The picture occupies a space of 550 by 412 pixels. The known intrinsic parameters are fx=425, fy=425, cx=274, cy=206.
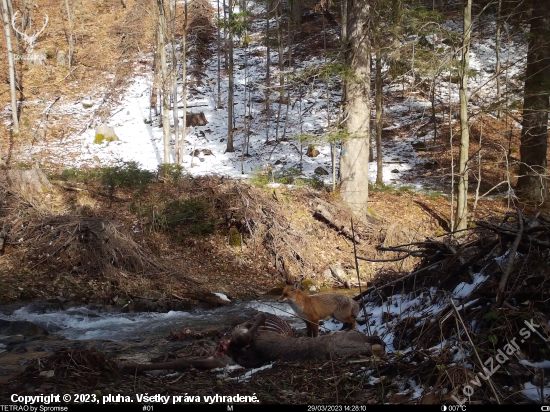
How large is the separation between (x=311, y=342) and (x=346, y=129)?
9.54 metres

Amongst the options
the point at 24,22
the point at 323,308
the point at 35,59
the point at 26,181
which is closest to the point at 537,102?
the point at 323,308

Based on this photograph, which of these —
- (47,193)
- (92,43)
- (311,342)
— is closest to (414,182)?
(47,193)

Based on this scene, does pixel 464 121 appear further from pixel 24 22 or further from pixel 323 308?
pixel 24 22

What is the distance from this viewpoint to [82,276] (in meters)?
8.84

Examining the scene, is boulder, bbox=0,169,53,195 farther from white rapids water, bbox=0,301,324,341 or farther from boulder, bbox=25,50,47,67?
boulder, bbox=25,50,47,67

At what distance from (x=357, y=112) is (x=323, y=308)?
897cm

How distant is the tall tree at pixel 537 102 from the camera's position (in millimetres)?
13344

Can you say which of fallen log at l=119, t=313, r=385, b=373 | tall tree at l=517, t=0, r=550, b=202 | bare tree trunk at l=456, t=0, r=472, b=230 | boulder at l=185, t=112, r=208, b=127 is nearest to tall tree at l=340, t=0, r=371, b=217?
bare tree trunk at l=456, t=0, r=472, b=230

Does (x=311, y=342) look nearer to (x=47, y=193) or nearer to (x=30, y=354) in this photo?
(x=30, y=354)

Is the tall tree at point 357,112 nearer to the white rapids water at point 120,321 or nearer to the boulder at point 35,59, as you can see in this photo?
the white rapids water at point 120,321

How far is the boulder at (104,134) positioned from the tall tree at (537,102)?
20.3 m

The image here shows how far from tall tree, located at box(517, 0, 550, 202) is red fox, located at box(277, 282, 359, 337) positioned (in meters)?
10.5

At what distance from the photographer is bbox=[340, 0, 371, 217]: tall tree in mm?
12648

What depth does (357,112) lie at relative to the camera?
Result: 1297cm
